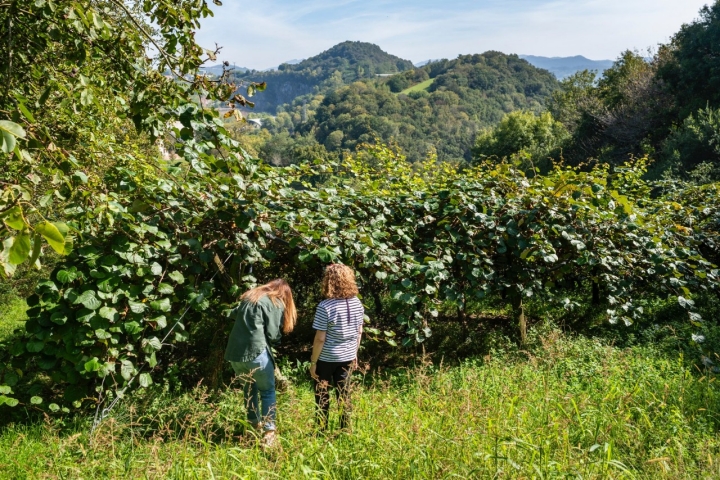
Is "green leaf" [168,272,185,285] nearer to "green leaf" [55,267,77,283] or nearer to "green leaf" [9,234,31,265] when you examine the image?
"green leaf" [55,267,77,283]

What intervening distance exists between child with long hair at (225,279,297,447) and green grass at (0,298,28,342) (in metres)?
5.67

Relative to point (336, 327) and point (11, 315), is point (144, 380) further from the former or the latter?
point (11, 315)

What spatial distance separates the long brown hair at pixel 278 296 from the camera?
12.3 ft

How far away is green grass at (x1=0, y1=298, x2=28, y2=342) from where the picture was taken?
25.8ft

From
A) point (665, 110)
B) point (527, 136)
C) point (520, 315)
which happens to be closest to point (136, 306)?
point (520, 315)

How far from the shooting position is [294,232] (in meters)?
4.48

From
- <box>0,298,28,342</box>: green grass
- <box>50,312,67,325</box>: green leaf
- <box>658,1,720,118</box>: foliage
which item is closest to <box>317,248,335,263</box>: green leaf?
<box>50,312,67,325</box>: green leaf

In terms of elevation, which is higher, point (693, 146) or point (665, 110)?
point (665, 110)

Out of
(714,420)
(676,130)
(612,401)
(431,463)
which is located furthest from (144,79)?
(676,130)

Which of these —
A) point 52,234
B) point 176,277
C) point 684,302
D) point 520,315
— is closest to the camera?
point 52,234

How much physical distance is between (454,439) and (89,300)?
292 centimetres

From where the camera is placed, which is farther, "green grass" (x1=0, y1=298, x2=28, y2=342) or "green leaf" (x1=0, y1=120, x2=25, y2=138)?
"green grass" (x1=0, y1=298, x2=28, y2=342)

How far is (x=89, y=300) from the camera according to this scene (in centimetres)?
378

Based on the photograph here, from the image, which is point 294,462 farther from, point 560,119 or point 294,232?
point 560,119
